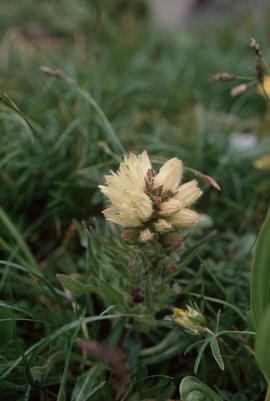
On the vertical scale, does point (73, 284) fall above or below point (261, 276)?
below

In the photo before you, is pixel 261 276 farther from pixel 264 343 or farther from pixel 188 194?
pixel 188 194

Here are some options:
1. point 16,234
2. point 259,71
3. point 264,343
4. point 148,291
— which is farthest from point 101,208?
point 264,343

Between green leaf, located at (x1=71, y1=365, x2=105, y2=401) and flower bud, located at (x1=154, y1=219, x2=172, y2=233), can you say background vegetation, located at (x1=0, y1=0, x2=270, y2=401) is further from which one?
flower bud, located at (x1=154, y1=219, x2=172, y2=233)

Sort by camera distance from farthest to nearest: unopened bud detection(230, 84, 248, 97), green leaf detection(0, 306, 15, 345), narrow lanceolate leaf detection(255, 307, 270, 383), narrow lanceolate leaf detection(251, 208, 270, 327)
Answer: unopened bud detection(230, 84, 248, 97), green leaf detection(0, 306, 15, 345), narrow lanceolate leaf detection(251, 208, 270, 327), narrow lanceolate leaf detection(255, 307, 270, 383)

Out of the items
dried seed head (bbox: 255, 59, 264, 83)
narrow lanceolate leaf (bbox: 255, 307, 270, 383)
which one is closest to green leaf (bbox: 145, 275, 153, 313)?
narrow lanceolate leaf (bbox: 255, 307, 270, 383)

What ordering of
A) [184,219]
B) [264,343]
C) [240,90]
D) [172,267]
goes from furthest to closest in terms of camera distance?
[240,90] → [172,267] → [184,219] → [264,343]

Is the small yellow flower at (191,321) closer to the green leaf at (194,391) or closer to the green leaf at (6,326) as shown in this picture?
the green leaf at (194,391)

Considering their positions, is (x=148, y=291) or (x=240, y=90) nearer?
(x=148, y=291)
